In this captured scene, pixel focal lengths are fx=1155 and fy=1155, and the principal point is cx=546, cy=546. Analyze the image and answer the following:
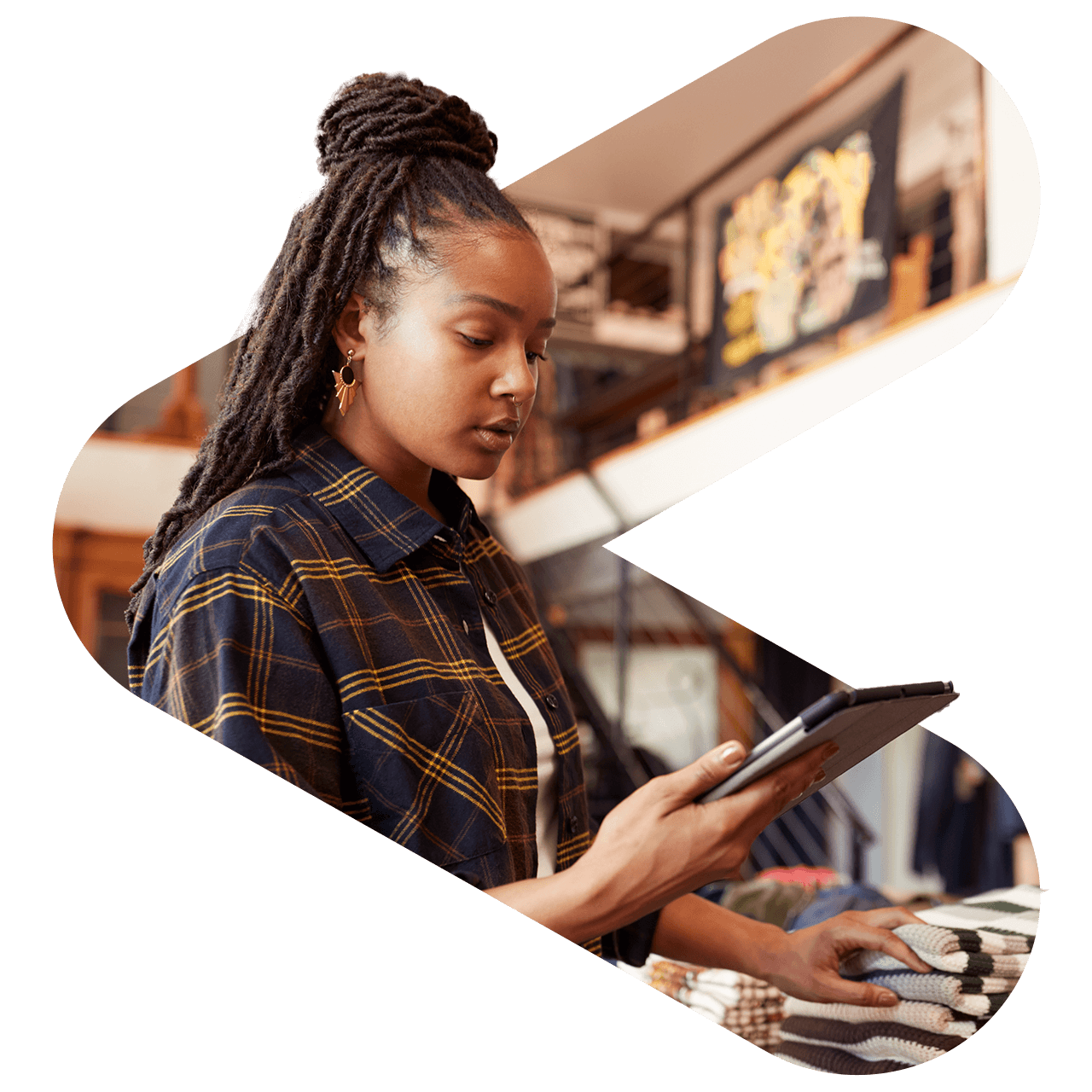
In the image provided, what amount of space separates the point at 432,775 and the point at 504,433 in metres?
0.28

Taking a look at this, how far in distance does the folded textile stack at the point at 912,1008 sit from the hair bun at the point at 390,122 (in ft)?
2.67

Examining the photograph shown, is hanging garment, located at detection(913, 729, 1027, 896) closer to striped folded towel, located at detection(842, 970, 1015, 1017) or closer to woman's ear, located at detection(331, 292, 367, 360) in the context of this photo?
striped folded towel, located at detection(842, 970, 1015, 1017)

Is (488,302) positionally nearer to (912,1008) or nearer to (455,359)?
(455,359)

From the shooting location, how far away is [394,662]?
32.7 inches

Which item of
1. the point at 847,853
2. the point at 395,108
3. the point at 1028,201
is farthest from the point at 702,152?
the point at 847,853

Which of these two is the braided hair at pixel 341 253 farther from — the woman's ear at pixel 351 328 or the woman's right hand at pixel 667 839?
the woman's right hand at pixel 667 839

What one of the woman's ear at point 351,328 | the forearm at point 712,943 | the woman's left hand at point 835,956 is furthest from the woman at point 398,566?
the woman's left hand at point 835,956

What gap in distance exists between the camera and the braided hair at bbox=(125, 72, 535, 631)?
880 mm

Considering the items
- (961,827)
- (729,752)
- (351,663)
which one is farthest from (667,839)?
(961,827)

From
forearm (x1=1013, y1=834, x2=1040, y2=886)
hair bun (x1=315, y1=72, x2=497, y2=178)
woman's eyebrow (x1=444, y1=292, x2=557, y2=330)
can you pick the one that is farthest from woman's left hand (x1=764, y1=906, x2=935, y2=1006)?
hair bun (x1=315, y1=72, x2=497, y2=178)

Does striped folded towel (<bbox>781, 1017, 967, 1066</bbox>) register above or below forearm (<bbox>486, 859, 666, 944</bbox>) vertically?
below

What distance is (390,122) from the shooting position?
0.89 meters

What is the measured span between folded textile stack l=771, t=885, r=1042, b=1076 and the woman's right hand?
0.29 m

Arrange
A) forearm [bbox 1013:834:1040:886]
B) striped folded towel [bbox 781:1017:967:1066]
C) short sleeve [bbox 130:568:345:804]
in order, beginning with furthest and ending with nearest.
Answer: forearm [bbox 1013:834:1040:886] < striped folded towel [bbox 781:1017:967:1066] < short sleeve [bbox 130:568:345:804]
